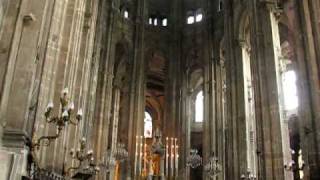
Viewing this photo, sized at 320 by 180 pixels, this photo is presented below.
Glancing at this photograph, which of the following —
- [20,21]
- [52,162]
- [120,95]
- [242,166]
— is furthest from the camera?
[120,95]

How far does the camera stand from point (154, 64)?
4094 cm

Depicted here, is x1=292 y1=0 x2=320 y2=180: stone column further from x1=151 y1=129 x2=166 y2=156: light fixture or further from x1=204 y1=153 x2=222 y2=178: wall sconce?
x1=151 y1=129 x2=166 y2=156: light fixture

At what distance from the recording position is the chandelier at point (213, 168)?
29375 millimetres

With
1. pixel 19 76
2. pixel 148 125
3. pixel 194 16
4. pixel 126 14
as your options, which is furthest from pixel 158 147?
pixel 148 125

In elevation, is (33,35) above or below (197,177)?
above

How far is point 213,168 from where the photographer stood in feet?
96.6

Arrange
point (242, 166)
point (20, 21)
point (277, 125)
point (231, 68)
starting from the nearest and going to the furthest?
point (20, 21) → point (277, 125) → point (242, 166) → point (231, 68)

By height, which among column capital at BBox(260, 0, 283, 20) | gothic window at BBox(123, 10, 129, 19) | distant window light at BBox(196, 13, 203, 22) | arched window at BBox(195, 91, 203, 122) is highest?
distant window light at BBox(196, 13, 203, 22)

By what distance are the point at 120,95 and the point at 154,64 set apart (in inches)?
187

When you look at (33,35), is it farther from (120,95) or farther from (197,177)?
(197,177)

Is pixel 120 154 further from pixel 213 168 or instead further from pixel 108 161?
pixel 213 168

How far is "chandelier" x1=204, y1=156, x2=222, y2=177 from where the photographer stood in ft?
96.4

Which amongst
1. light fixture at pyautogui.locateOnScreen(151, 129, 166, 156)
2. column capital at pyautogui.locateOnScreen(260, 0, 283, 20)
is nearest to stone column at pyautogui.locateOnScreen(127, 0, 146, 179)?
light fixture at pyautogui.locateOnScreen(151, 129, 166, 156)

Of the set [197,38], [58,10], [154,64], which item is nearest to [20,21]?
[58,10]
